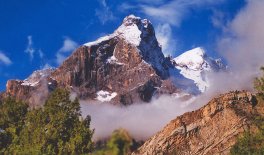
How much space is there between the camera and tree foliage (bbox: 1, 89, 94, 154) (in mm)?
46750

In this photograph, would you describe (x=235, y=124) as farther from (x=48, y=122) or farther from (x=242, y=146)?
(x=48, y=122)

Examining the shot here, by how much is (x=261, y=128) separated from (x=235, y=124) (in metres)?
54.9

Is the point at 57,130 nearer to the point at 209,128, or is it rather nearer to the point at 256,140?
the point at 256,140

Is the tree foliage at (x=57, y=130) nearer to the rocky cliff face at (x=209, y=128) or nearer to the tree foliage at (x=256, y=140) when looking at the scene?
the tree foliage at (x=256, y=140)

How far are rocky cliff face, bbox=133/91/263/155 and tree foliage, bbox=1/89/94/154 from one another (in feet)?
187

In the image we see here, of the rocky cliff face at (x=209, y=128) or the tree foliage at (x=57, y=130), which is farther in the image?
the rocky cliff face at (x=209, y=128)

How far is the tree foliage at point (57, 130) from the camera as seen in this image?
4675 centimetres

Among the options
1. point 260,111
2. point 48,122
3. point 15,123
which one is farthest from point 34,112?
point 260,111

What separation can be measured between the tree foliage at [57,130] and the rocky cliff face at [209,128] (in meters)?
56.9

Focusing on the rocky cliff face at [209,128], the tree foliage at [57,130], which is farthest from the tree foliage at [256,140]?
the rocky cliff face at [209,128]

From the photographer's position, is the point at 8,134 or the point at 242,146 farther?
the point at 242,146

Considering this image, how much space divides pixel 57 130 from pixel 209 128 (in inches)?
2550

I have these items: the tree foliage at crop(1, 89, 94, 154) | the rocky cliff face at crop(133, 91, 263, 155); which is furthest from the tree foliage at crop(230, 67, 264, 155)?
the rocky cliff face at crop(133, 91, 263, 155)

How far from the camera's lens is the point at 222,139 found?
106312mm
